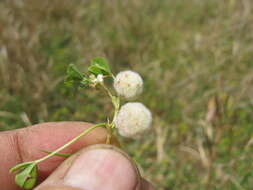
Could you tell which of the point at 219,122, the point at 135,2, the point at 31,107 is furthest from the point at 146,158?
the point at 135,2

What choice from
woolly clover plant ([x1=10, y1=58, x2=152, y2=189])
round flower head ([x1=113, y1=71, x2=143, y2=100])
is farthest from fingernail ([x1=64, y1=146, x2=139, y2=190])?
round flower head ([x1=113, y1=71, x2=143, y2=100])

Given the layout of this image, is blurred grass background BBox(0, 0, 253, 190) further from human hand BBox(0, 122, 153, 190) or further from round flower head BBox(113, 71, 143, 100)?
round flower head BBox(113, 71, 143, 100)

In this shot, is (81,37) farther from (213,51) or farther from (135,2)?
(213,51)

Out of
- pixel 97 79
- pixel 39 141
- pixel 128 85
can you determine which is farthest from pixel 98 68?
pixel 39 141

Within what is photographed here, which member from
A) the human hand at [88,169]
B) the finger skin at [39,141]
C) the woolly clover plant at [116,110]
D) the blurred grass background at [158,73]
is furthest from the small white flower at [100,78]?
the blurred grass background at [158,73]

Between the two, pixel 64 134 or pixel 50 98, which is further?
pixel 50 98

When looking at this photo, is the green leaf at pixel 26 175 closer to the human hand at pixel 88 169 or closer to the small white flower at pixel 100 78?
the human hand at pixel 88 169

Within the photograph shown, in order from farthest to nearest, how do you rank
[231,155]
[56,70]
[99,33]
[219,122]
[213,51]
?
[99,33], [213,51], [56,70], [231,155], [219,122]

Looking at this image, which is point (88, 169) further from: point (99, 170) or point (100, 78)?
point (100, 78)
